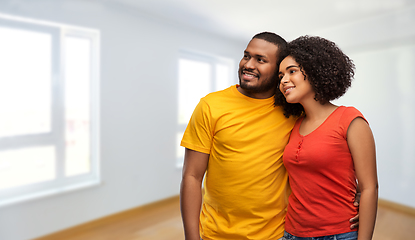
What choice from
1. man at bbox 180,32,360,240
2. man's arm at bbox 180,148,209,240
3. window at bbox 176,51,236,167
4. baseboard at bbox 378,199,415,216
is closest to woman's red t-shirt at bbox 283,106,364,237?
man at bbox 180,32,360,240

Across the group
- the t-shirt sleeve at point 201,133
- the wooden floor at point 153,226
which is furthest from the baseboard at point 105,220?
the t-shirt sleeve at point 201,133

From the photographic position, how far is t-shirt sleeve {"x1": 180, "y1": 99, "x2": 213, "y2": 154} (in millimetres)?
1233

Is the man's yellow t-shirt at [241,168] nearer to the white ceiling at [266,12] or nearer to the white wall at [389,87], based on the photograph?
the white ceiling at [266,12]

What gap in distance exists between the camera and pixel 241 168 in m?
1.19

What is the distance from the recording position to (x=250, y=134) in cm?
123

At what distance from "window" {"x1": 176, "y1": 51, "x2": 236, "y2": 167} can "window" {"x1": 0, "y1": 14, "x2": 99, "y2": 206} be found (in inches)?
53.6

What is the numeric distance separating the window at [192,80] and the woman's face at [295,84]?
3.00m

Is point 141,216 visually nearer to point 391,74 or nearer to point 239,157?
point 239,157

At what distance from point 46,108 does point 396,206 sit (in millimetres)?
4583

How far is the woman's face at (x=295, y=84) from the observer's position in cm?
117

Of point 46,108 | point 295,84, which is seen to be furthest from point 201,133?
point 46,108

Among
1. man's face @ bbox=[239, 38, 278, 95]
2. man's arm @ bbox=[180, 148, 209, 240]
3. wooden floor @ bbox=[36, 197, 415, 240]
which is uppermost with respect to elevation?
man's face @ bbox=[239, 38, 278, 95]

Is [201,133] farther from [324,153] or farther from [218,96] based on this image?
[324,153]

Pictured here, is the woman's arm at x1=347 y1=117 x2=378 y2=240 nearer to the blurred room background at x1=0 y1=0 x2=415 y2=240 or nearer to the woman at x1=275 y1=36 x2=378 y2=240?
the woman at x1=275 y1=36 x2=378 y2=240
